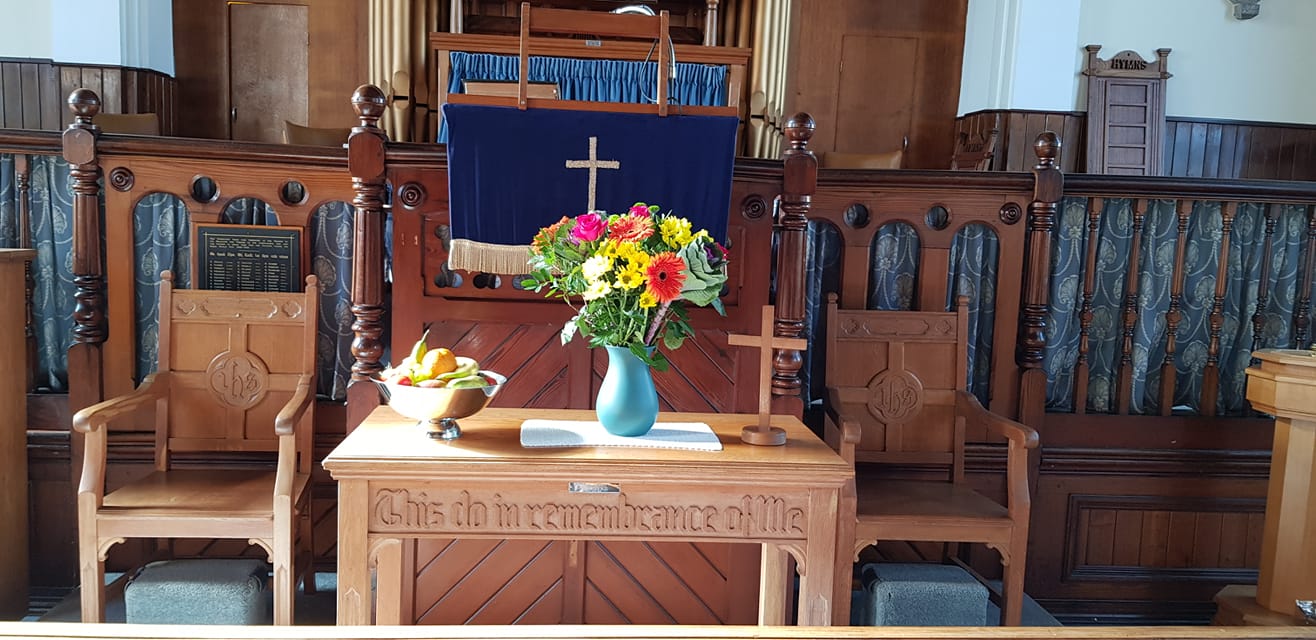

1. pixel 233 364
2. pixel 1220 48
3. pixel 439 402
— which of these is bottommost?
pixel 233 364

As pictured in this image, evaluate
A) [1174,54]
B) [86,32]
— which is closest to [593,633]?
[86,32]

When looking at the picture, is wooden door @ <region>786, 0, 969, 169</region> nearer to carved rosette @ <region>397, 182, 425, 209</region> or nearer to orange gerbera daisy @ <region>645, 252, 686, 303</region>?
→ carved rosette @ <region>397, 182, 425, 209</region>

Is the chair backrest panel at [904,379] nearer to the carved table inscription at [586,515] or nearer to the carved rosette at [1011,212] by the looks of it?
the carved rosette at [1011,212]

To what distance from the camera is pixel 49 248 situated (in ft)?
9.37

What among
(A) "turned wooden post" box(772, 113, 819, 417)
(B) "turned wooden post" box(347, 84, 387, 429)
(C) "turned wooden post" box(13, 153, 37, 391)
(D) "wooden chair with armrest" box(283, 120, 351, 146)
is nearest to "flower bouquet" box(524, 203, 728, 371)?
(A) "turned wooden post" box(772, 113, 819, 417)

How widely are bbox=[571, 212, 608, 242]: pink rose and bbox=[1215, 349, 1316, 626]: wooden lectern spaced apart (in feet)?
7.02

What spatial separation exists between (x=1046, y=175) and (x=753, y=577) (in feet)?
5.28

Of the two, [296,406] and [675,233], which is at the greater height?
[675,233]

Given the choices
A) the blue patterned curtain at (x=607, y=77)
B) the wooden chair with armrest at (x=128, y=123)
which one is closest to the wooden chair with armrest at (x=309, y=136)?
the wooden chair with armrest at (x=128, y=123)

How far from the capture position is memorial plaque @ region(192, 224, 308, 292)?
9.11 feet

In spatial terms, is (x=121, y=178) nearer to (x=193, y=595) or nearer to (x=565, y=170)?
(x=193, y=595)

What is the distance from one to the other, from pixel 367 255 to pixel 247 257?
592 mm

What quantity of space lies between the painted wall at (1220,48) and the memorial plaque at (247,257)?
16.7 feet

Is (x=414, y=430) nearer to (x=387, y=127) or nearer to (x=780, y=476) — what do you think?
(x=780, y=476)
